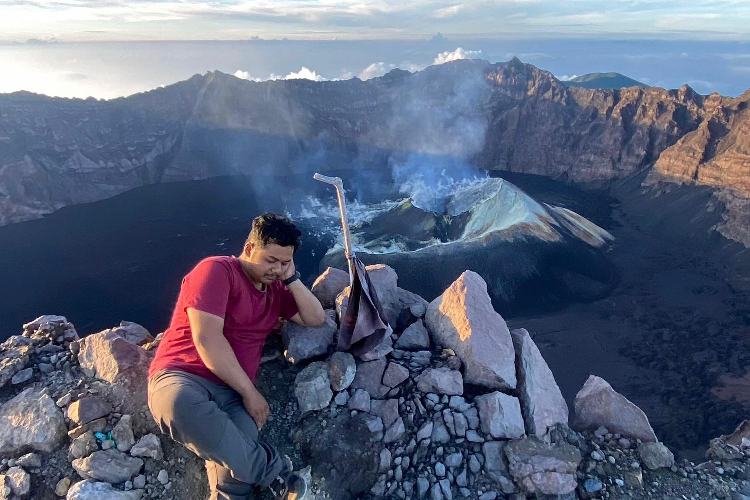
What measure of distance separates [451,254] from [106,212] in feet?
127

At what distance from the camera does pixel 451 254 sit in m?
34.2

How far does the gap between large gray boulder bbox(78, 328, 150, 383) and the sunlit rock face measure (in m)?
25.9

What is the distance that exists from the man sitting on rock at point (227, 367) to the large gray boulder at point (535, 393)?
9.64 feet

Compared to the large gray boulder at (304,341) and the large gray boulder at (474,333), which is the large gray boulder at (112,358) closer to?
the large gray boulder at (304,341)

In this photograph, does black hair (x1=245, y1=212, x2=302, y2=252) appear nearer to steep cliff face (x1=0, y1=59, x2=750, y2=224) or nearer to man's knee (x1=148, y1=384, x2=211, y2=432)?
man's knee (x1=148, y1=384, x2=211, y2=432)

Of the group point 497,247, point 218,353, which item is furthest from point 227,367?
point 497,247

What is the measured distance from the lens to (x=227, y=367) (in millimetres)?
4887

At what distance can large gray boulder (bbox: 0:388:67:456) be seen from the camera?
5395mm

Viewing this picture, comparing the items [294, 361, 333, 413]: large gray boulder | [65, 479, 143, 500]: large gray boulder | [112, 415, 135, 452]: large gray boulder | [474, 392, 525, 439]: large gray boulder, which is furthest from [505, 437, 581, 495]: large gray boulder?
[112, 415, 135, 452]: large gray boulder

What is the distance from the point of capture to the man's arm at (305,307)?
6.03 metres

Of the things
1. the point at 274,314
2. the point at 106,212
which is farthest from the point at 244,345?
the point at 106,212

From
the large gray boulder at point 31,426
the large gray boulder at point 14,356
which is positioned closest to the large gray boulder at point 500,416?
the large gray boulder at point 31,426

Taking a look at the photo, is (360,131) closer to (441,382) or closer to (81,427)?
(441,382)

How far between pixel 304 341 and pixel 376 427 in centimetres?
145
